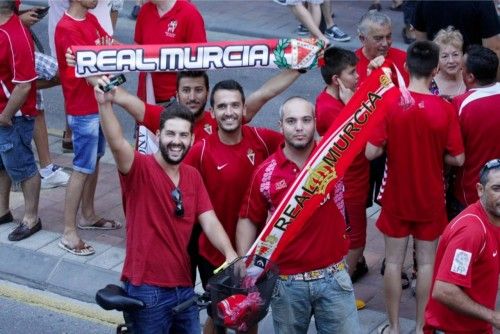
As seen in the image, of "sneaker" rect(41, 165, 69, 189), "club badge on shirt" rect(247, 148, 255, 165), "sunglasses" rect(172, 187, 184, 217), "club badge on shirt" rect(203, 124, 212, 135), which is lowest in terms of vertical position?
"sneaker" rect(41, 165, 69, 189)

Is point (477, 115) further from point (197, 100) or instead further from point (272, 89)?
point (197, 100)

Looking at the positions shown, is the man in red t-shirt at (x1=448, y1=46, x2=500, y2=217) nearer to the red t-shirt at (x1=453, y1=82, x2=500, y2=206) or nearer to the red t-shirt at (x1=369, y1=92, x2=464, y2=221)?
the red t-shirt at (x1=453, y1=82, x2=500, y2=206)

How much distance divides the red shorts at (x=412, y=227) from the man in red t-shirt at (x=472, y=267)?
1.31m

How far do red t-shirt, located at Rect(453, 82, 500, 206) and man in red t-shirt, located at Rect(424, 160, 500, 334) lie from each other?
1.31 m

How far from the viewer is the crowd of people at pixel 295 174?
583 cm

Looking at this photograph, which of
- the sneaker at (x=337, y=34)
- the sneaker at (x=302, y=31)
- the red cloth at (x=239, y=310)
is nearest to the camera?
the red cloth at (x=239, y=310)

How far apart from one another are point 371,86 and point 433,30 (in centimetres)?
273

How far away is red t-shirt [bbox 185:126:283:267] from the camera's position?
634 cm

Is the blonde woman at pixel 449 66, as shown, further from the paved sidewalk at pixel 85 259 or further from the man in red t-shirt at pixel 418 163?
the paved sidewalk at pixel 85 259

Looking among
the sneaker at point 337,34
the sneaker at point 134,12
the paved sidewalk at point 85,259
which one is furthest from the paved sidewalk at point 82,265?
the sneaker at point 134,12

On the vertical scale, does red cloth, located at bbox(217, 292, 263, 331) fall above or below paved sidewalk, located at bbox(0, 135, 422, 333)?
above

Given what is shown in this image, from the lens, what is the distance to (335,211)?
6.12 meters

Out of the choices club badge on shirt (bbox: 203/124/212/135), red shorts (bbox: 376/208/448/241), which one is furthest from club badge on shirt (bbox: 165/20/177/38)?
red shorts (bbox: 376/208/448/241)

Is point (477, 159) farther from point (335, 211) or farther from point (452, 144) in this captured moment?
point (335, 211)
